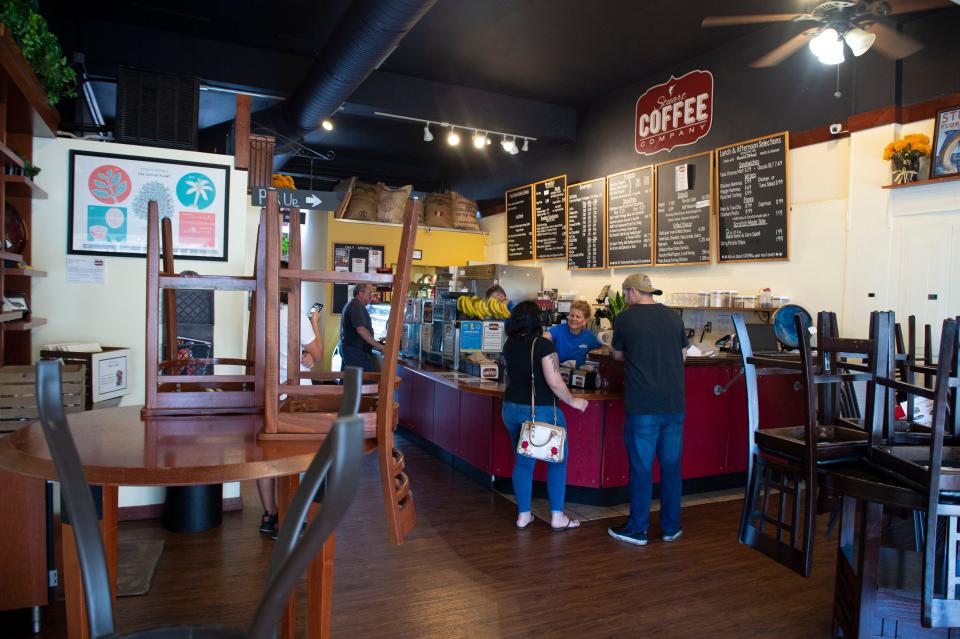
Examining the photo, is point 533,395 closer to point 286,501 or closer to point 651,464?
point 651,464

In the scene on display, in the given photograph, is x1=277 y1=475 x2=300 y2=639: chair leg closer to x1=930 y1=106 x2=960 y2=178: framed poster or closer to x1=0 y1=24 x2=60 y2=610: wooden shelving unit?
x1=0 y1=24 x2=60 y2=610: wooden shelving unit

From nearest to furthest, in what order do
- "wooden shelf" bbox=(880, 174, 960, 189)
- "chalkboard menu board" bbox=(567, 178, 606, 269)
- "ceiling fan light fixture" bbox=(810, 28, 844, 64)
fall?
"ceiling fan light fixture" bbox=(810, 28, 844, 64) < "wooden shelf" bbox=(880, 174, 960, 189) < "chalkboard menu board" bbox=(567, 178, 606, 269)

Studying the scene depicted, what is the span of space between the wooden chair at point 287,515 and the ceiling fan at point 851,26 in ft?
12.8

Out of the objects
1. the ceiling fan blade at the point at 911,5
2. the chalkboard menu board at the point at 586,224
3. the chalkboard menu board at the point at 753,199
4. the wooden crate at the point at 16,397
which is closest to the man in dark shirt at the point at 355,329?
the chalkboard menu board at the point at 586,224

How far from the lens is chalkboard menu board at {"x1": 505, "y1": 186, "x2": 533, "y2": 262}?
349 inches

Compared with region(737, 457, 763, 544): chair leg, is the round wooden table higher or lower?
higher

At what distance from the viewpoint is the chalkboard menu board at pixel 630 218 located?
678 cm

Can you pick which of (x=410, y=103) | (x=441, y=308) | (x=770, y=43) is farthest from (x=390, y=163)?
(x=770, y=43)

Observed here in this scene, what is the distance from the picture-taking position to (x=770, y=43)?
5.50 m

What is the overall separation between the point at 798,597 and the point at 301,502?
3076mm

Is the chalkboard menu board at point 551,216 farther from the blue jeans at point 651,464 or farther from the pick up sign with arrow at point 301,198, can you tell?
the blue jeans at point 651,464

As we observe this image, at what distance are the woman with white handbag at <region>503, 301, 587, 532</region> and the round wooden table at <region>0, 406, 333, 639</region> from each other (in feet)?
6.96

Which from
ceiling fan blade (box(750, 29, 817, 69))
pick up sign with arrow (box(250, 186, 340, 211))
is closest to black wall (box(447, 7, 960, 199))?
ceiling fan blade (box(750, 29, 817, 69))

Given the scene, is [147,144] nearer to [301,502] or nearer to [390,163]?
[301,502]
